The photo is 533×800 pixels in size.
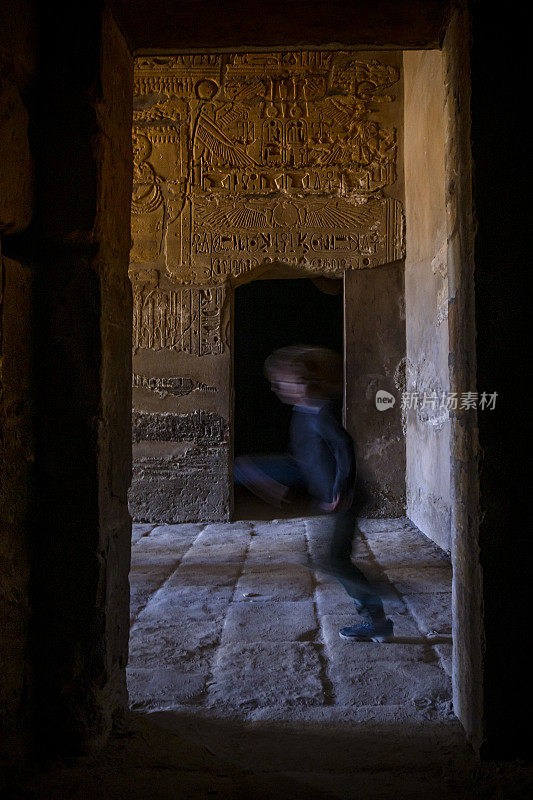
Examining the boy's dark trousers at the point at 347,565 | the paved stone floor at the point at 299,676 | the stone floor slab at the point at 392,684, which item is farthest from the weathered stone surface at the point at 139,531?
the stone floor slab at the point at 392,684

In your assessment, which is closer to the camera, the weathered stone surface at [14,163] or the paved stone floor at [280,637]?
the weathered stone surface at [14,163]

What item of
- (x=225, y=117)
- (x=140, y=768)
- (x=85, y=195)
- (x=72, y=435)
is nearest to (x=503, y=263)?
(x=85, y=195)

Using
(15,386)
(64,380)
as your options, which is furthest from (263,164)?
(15,386)

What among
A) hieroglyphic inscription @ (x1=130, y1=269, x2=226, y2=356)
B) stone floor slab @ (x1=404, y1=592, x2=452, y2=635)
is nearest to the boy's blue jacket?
stone floor slab @ (x1=404, y1=592, x2=452, y2=635)

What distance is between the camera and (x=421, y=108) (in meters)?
5.93

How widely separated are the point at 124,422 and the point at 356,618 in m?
1.96

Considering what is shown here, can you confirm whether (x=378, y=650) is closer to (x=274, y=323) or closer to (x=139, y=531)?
(x=139, y=531)

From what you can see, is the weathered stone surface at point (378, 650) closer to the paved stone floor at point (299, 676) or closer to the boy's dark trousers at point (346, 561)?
the paved stone floor at point (299, 676)

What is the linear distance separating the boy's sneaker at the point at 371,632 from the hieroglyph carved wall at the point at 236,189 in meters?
3.66

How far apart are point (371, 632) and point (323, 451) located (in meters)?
0.97

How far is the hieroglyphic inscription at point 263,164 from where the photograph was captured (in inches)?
262

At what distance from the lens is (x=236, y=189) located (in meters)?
6.72

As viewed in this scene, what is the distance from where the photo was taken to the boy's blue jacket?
10.0 feet

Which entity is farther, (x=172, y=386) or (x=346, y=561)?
(x=172, y=386)
